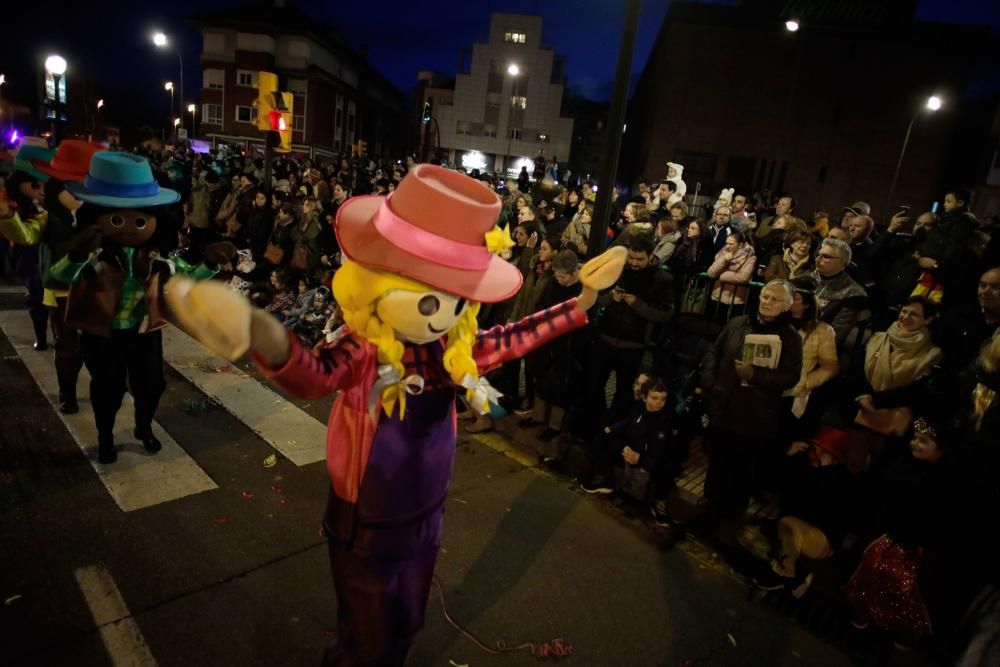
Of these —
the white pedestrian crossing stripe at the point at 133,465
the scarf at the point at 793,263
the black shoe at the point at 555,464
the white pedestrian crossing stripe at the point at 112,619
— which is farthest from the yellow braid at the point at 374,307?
the scarf at the point at 793,263

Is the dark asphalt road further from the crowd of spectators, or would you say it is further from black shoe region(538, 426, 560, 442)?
black shoe region(538, 426, 560, 442)

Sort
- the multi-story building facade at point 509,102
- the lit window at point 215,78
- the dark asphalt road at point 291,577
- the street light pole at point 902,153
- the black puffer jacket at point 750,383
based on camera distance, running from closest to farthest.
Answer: the dark asphalt road at point 291,577
the black puffer jacket at point 750,383
the street light pole at point 902,153
the lit window at point 215,78
the multi-story building facade at point 509,102

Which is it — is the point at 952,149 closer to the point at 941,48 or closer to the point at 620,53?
the point at 941,48

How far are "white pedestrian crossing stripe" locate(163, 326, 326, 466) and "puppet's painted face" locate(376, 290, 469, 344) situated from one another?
3082 mm

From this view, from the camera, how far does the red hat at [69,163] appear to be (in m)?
4.87

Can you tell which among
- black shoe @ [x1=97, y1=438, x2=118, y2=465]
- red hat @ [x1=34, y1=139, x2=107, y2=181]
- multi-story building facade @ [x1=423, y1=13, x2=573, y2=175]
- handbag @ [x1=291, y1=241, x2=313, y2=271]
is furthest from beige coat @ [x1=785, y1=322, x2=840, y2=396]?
multi-story building facade @ [x1=423, y1=13, x2=573, y2=175]

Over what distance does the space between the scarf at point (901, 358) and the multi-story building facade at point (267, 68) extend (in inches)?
1663

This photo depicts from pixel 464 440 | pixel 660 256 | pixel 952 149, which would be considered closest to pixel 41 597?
pixel 464 440

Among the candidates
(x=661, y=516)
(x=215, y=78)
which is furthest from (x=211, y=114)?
(x=661, y=516)

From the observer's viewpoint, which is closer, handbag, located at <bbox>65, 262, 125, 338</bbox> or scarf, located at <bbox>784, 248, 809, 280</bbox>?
handbag, located at <bbox>65, 262, 125, 338</bbox>

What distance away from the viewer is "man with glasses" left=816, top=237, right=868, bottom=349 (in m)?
4.87

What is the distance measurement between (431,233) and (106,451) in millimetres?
3746

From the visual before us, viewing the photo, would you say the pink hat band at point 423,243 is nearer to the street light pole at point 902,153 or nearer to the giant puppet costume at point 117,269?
the giant puppet costume at point 117,269

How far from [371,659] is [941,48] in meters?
33.5
